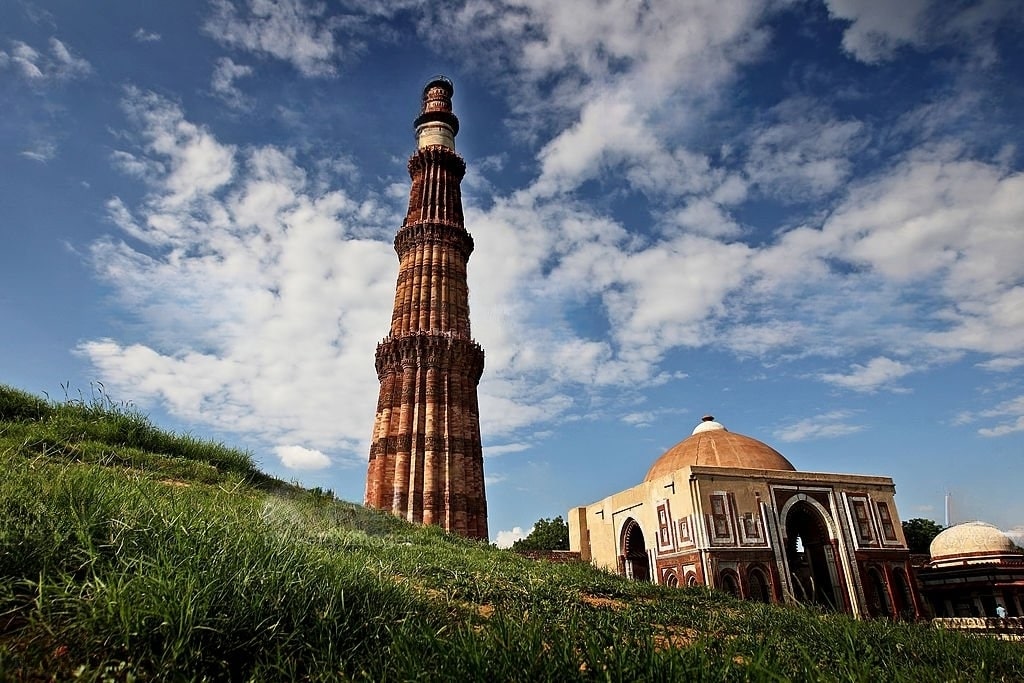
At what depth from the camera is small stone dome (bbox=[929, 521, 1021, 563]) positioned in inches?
Result: 944

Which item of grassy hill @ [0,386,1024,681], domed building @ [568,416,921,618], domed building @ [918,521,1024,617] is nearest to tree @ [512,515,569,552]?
domed building @ [568,416,921,618]

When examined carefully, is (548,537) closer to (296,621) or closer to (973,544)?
(973,544)

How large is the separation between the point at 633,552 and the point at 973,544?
14.3 metres

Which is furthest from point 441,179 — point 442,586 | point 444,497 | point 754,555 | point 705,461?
point 442,586

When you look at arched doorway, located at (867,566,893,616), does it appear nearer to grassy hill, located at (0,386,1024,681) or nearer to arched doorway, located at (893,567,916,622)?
arched doorway, located at (893,567,916,622)

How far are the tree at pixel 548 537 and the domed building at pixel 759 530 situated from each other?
12803mm

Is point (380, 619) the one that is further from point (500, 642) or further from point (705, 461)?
point (705, 461)

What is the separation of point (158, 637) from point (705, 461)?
868 inches

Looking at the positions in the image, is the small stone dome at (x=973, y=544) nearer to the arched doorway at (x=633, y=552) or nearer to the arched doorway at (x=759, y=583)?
the arched doorway at (x=759, y=583)

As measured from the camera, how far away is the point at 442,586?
548 centimetres

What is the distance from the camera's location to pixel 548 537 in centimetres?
3669

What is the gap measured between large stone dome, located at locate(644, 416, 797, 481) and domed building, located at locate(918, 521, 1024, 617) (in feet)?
24.1

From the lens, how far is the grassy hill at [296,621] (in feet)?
8.98

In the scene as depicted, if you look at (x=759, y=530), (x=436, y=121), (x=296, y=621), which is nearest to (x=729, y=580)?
(x=759, y=530)
